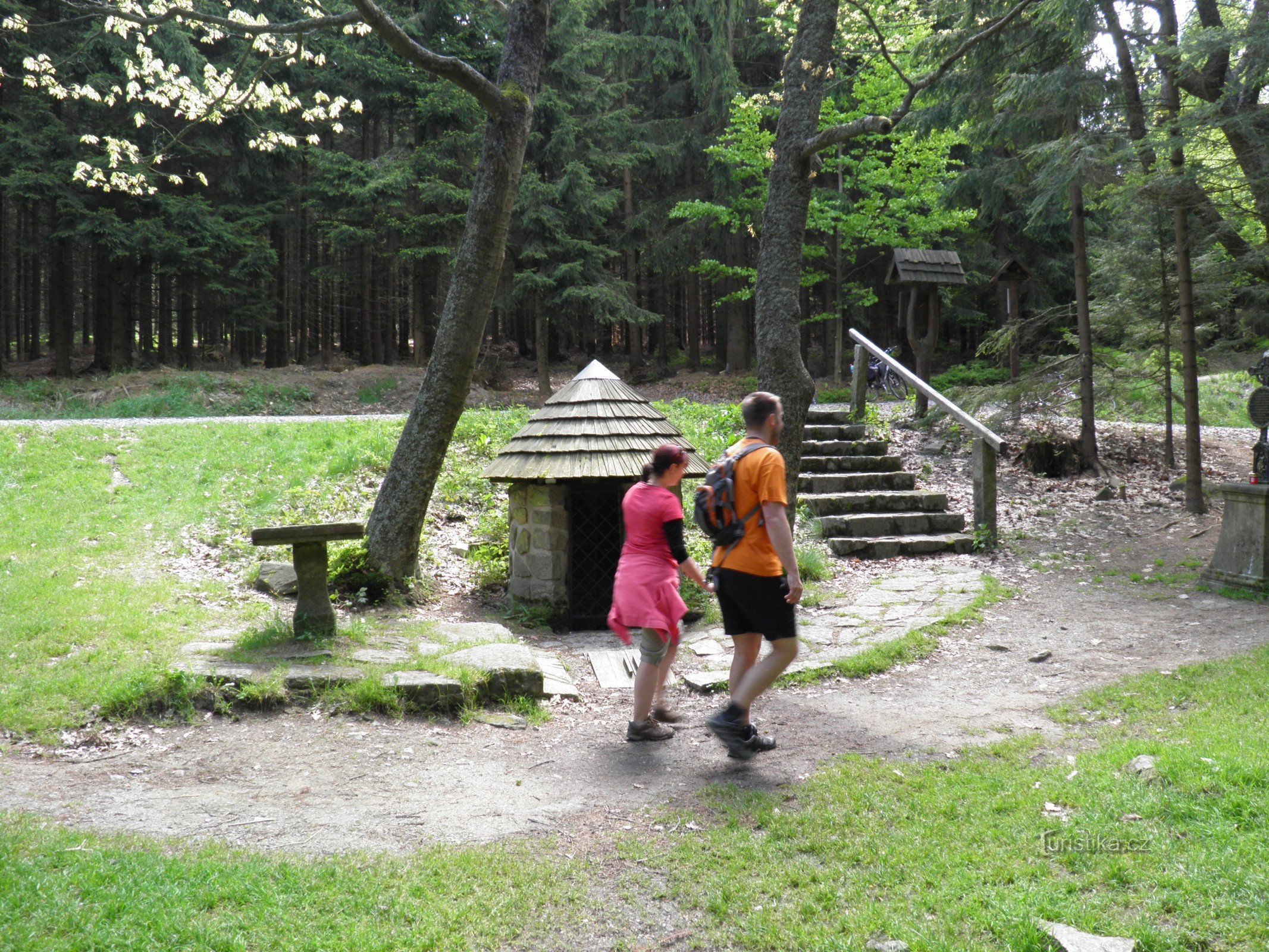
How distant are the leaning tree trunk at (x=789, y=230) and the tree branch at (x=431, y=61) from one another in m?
2.58

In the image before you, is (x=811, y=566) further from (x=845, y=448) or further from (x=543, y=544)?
(x=845, y=448)

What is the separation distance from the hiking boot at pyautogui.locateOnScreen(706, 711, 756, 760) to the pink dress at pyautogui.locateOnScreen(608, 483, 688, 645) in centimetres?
50

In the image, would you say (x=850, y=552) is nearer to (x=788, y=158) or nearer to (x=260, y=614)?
(x=788, y=158)

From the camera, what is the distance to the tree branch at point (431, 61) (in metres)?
7.07

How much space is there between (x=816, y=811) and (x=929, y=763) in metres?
0.89

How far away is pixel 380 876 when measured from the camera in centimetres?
326

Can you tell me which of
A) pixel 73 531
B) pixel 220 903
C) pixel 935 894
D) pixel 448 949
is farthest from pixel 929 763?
pixel 73 531

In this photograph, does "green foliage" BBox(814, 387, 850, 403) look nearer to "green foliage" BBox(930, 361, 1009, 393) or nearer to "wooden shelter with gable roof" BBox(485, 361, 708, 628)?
"green foliage" BBox(930, 361, 1009, 393)

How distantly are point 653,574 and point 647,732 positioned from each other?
91cm

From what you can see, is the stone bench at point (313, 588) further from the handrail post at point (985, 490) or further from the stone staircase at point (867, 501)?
the handrail post at point (985, 490)

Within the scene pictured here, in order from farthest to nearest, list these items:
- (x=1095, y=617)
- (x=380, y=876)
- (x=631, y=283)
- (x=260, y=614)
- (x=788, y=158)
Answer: (x=631, y=283) < (x=788, y=158) < (x=1095, y=617) < (x=260, y=614) < (x=380, y=876)

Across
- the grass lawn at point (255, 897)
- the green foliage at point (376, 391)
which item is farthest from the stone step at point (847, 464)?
the green foliage at point (376, 391)

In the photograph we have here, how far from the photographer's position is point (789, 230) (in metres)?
7.96

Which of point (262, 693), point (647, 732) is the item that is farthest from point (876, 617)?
point (262, 693)
